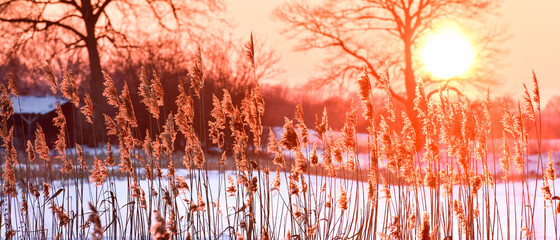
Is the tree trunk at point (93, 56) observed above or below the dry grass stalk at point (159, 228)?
above

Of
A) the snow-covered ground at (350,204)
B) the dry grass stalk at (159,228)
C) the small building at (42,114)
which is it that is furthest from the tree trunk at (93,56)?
the dry grass stalk at (159,228)

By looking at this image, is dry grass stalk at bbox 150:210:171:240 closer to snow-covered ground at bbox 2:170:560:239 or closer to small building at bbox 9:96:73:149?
snow-covered ground at bbox 2:170:560:239

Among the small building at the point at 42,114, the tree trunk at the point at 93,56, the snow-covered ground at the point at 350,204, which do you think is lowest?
the snow-covered ground at the point at 350,204

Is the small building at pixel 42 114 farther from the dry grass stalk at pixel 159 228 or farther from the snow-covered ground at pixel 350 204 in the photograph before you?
the dry grass stalk at pixel 159 228

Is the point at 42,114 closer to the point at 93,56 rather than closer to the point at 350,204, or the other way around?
the point at 93,56

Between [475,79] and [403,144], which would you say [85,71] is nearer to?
[475,79]

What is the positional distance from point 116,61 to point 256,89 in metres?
15.6

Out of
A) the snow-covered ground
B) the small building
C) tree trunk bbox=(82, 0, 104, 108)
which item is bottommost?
the snow-covered ground

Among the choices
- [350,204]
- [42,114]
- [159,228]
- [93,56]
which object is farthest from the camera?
[42,114]

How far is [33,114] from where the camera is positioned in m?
23.5

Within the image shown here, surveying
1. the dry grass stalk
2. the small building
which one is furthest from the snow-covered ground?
the small building

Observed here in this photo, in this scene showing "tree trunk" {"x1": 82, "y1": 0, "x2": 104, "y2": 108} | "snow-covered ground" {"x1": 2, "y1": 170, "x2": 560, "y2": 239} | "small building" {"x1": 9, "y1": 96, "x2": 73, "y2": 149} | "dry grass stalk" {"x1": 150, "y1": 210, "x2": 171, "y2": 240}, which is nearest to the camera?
"dry grass stalk" {"x1": 150, "y1": 210, "x2": 171, "y2": 240}

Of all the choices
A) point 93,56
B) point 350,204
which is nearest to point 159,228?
point 350,204

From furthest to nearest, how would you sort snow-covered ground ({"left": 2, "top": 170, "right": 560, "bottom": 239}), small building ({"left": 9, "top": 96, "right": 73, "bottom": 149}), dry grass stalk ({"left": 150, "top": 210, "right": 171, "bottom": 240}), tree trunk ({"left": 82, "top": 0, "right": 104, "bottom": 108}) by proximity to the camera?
small building ({"left": 9, "top": 96, "right": 73, "bottom": 149})
tree trunk ({"left": 82, "top": 0, "right": 104, "bottom": 108})
snow-covered ground ({"left": 2, "top": 170, "right": 560, "bottom": 239})
dry grass stalk ({"left": 150, "top": 210, "right": 171, "bottom": 240})
